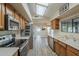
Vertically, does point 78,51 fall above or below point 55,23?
below

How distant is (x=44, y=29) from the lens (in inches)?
560

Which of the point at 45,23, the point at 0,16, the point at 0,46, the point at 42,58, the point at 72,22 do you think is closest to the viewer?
the point at 42,58

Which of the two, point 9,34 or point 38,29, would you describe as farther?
point 38,29

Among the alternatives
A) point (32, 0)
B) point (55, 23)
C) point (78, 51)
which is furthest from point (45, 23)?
point (32, 0)

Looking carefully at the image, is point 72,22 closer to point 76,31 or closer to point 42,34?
point 76,31

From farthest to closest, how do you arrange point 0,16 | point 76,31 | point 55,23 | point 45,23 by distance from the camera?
point 45,23
point 55,23
point 76,31
point 0,16

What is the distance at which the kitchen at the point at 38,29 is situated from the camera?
239 cm

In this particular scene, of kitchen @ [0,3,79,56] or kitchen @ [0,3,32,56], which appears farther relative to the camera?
kitchen @ [0,3,79,56]

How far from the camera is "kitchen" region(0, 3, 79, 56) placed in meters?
2.39

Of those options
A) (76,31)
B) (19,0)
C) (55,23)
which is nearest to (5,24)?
(19,0)

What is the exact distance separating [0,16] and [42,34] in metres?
12.1

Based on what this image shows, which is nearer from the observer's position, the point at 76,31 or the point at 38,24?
the point at 76,31

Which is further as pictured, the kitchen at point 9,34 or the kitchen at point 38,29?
the kitchen at point 38,29

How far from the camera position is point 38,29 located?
14203mm
